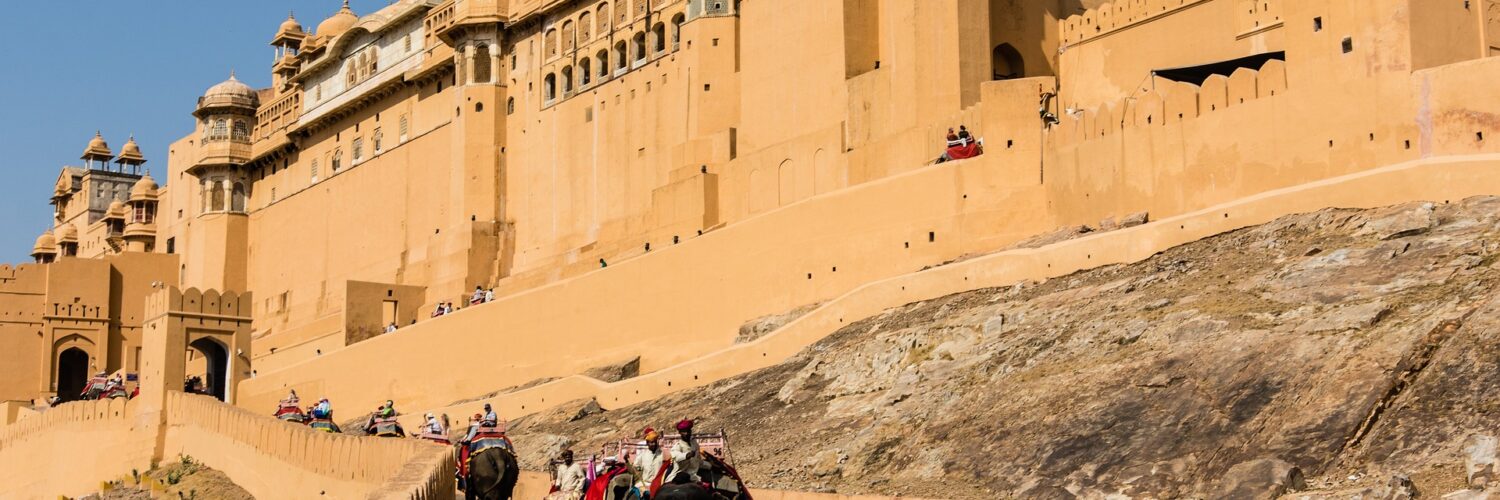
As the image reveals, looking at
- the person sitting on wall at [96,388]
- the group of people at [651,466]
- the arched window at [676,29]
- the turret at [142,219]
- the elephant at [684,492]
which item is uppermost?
the arched window at [676,29]

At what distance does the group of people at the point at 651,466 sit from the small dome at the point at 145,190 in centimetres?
4768

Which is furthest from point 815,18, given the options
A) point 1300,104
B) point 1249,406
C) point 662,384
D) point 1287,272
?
point 1249,406

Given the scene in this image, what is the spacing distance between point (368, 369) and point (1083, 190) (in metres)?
18.1

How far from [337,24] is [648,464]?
44.8m

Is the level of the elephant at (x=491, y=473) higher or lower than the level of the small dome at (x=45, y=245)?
lower

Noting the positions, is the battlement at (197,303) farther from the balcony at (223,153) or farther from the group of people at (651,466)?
the balcony at (223,153)

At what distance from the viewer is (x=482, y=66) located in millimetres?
46031

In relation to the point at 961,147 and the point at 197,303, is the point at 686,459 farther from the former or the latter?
the point at 197,303

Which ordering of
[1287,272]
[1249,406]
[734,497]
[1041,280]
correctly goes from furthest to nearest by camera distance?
1. [1041,280]
2. [1287,272]
3. [1249,406]
4. [734,497]

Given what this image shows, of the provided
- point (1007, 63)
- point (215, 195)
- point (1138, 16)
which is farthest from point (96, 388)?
point (1138, 16)

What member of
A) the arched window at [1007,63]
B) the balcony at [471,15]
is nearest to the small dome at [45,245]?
the balcony at [471,15]

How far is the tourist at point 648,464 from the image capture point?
15462 millimetres

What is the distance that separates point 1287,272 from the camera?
22328mm

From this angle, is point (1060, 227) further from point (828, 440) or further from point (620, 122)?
point (620, 122)
